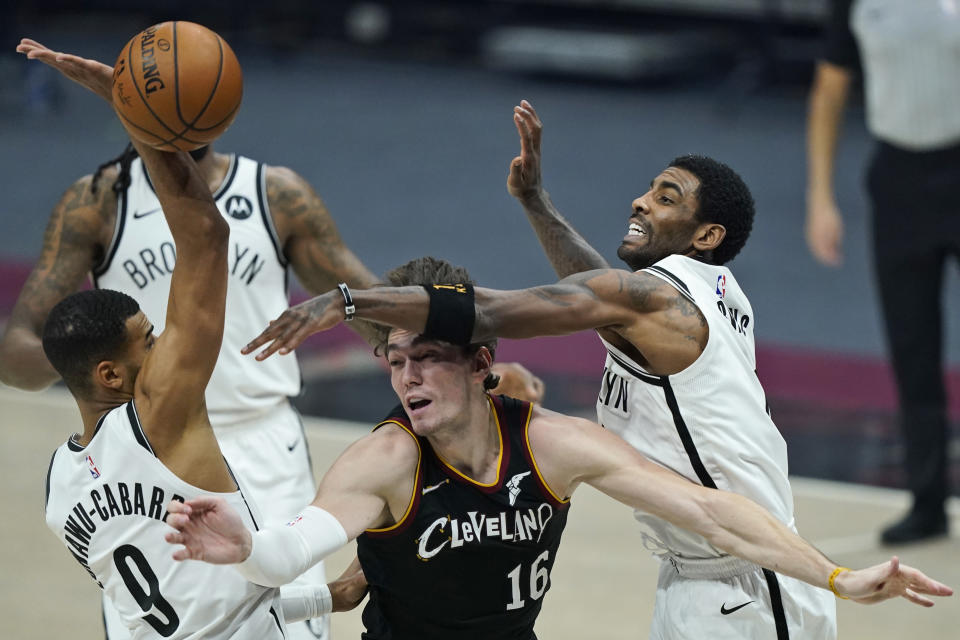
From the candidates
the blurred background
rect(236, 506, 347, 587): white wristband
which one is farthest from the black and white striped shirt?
rect(236, 506, 347, 587): white wristband

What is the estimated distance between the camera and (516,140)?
1506 centimetres

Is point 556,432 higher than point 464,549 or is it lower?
higher

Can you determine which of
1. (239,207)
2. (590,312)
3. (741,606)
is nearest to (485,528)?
(590,312)

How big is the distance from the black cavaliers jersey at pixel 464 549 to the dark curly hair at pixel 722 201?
786 millimetres

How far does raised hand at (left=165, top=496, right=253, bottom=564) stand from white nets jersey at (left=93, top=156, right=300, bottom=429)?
1.67m

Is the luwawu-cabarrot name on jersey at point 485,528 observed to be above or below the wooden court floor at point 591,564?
above

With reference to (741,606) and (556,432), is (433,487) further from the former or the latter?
(741,606)

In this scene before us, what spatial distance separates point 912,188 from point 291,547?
4.72 meters

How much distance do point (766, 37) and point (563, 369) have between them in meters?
7.23

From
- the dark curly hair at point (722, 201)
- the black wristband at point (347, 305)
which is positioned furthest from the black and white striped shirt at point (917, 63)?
the black wristband at point (347, 305)

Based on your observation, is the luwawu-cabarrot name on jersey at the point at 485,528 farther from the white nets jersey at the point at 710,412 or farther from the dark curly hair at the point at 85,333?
the dark curly hair at the point at 85,333

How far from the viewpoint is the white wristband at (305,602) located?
431 centimetres

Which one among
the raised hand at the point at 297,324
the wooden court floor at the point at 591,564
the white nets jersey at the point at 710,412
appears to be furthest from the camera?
the wooden court floor at the point at 591,564

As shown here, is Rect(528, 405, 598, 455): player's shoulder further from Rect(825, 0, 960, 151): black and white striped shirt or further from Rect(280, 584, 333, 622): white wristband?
Rect(825, 0, 960, 151): black and white striped shirt
